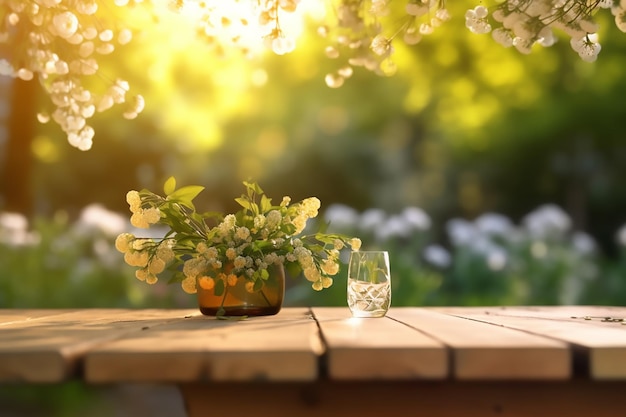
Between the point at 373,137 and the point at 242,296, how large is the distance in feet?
33.8

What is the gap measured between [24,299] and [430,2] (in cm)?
411

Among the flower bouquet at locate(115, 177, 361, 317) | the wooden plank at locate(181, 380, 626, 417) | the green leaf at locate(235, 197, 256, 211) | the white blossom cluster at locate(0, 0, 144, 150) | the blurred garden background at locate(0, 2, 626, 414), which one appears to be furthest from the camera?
the blurred garden background at locate(0, 2, 626, 414)

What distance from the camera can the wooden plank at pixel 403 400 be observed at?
1625 mm

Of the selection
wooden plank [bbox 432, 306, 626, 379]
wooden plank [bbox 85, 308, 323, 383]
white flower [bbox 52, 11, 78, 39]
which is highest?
white flower [bbox 52, 11, 78, 39]

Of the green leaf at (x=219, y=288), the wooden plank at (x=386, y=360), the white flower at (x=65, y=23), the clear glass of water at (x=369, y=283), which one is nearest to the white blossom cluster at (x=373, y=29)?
the clear glass of water at (x=369, y=283)

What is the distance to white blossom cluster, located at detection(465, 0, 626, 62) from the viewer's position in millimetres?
2178

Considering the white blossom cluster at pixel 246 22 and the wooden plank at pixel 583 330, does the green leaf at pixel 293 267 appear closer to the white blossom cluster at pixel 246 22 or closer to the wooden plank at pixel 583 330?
the wooden plank at pixel 583 330

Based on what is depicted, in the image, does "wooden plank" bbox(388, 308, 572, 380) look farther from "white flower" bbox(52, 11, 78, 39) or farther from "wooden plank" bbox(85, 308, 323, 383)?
"white flower" bbox(52, 11, 78, 39)

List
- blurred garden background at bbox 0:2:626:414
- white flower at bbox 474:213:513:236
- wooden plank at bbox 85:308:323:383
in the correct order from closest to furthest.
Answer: wooden plank at bbox 85:308:323:383
white flower at bbox 474:213:513:236
blurred garden background at bbox 0:2:626:414

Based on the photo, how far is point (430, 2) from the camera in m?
2.37

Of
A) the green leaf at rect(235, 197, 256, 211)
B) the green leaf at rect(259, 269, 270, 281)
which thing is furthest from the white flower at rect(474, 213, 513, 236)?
the green leaf at rect(259, 269, 270, 281)

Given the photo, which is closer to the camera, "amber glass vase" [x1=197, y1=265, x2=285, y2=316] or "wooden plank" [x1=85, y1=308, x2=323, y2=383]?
"wooden plank" [x1=85, y1=308, x2=323, y2=383]

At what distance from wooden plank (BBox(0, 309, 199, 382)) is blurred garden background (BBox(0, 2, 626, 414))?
4.92 m

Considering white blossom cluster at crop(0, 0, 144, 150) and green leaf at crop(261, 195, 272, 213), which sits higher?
white blossom cluster at crop(0, 0, 144, 150)
